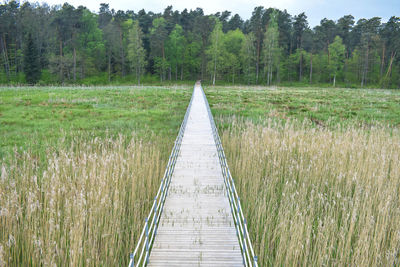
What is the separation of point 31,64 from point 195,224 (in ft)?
167

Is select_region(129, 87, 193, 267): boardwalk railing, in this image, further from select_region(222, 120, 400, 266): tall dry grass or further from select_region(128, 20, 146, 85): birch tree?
select_region(128, 20, 146, 85): birch tree

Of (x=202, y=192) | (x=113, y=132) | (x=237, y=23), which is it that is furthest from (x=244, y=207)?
(x=237, y=23)

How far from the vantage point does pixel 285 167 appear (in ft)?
19.6

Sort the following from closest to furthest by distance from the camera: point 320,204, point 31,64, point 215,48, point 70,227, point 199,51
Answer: point 70,227 → point 320,204 → point 31,64 → point 215,48 → point 199,51

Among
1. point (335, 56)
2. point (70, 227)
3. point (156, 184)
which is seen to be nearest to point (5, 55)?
point (156, 184)

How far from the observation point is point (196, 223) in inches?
153

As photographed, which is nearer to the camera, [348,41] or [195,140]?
[195,140]

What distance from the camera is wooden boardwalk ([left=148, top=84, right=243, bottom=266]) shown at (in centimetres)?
318

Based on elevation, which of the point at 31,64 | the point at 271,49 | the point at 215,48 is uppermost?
the point at 215,48

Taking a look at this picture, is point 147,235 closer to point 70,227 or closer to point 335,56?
point 70,227

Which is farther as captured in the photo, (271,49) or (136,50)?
(136,50)

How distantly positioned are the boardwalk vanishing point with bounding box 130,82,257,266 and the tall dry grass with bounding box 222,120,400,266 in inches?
15.7

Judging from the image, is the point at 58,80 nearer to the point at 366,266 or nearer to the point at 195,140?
the point at 195,140

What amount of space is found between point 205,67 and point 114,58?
20.1m
